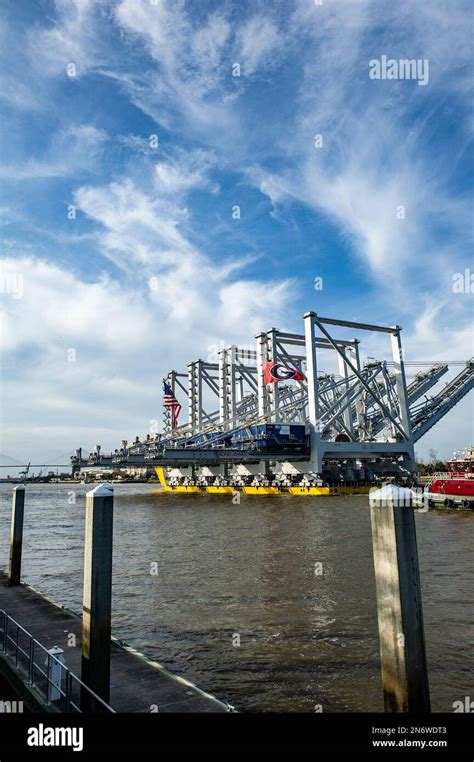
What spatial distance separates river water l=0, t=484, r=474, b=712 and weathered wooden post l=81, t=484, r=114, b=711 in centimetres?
279

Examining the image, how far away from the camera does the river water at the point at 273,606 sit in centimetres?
1030

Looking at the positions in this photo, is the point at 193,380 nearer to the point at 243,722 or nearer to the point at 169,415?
the point at 169,415

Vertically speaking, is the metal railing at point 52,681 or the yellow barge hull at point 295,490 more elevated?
the yellow barge hull at point 295,490

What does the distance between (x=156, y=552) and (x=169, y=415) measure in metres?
87.5

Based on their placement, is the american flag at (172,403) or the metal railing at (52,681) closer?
the metal railing at (52,681)

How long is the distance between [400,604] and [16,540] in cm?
1466

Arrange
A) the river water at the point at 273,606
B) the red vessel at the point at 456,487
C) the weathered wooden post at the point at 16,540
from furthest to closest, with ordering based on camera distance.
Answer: the red vessel at the point at 456,487 < the weathered wooden post at the point at 16,540 < the river water at the point at 273,606

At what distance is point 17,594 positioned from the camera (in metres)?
15.2

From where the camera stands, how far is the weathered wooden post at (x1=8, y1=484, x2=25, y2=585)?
16.5m

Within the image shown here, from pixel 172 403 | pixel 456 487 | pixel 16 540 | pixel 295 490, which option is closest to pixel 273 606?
pixel 16 540

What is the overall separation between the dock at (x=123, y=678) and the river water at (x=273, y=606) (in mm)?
1448

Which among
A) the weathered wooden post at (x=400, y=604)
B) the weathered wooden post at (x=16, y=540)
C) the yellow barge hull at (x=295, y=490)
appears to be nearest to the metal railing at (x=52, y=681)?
the weathered wooden post at (x=400, y=604)

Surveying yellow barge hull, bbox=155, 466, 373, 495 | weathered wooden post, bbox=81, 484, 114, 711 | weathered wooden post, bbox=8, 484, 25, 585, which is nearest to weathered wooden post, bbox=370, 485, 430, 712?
weathered wooden post, bbox=81, 484, 114, 711

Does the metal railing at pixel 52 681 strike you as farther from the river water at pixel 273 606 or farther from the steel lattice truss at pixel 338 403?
the steel lattice truss at pixel 338 403
